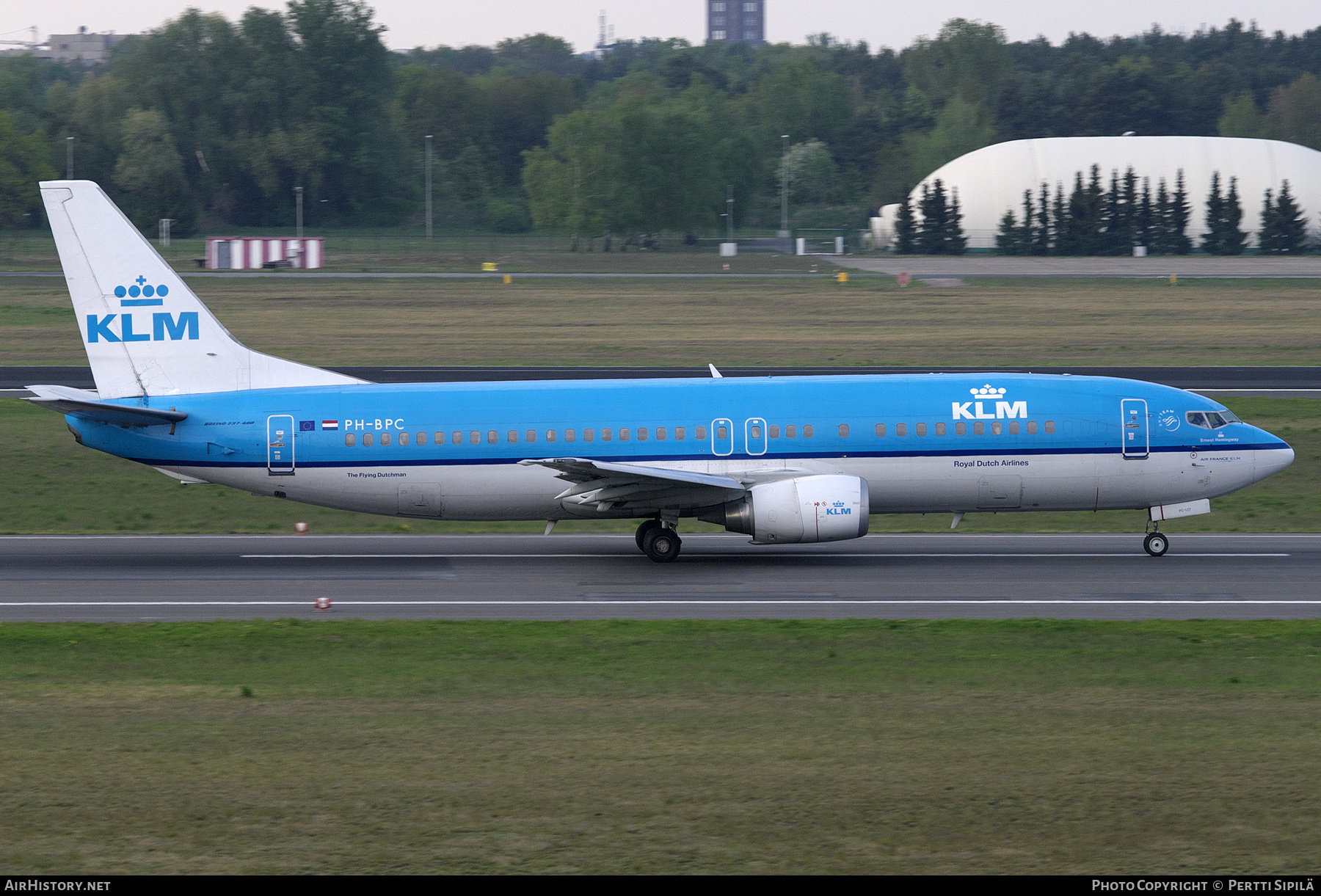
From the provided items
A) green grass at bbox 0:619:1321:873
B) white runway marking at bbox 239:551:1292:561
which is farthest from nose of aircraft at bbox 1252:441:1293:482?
green grass at bbox 0:619:1321:873

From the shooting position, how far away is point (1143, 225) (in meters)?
135

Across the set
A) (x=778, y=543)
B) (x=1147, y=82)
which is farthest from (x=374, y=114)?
(x=778, y=543)

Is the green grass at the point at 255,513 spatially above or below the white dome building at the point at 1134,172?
below

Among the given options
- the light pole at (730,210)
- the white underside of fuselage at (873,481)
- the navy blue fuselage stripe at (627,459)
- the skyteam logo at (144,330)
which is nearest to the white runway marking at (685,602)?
the white underside of fuselage at (873,481)

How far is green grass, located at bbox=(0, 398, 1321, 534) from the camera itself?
34344 millimetres

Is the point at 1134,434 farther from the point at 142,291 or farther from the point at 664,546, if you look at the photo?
the point at 142,291

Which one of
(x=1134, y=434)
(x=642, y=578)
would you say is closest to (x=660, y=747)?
(x=642, y=578)

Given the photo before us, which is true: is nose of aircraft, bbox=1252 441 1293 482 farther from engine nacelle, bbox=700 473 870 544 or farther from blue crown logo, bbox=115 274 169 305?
blue crown logo, bbox=115 274 169 305

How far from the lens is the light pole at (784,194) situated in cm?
15725

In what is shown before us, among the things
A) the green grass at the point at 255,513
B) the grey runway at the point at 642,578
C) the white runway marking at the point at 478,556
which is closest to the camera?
the grey runway at the point at 642,578

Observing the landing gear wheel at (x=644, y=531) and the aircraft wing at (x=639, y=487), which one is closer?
the aircraft wing at (x=639, y=487)

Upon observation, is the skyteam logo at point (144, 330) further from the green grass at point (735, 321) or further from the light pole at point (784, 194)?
the light pole at point (784, 194)

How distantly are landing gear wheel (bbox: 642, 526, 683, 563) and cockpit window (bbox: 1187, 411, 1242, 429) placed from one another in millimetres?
11276

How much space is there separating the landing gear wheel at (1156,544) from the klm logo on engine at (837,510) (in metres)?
7.05
